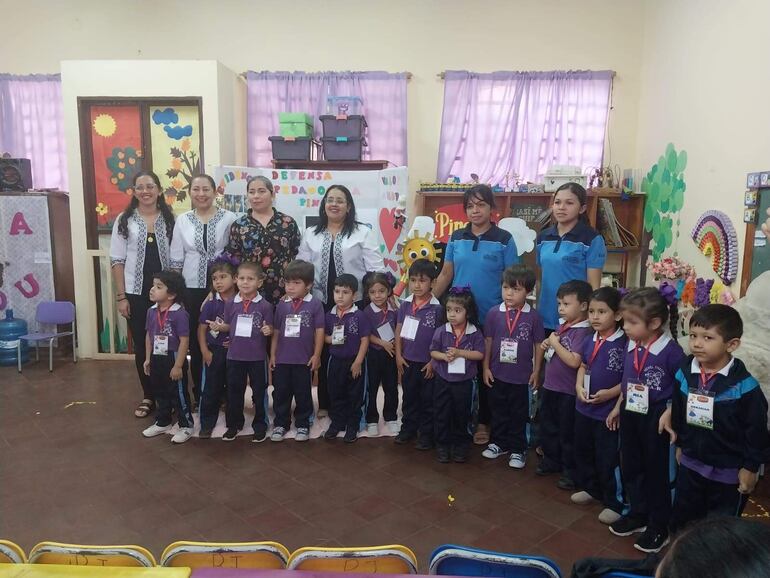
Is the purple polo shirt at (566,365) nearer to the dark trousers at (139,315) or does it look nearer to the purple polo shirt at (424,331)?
the purple polo shirt at (424,331)

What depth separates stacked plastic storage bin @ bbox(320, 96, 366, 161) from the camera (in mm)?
4949

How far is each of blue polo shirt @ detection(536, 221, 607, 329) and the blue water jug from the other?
15.5 ft

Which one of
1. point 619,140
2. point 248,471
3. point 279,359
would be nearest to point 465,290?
point 279,359

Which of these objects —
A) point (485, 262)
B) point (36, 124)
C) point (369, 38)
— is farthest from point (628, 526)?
point (36, 124)

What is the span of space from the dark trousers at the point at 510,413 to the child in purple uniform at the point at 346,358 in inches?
32.9

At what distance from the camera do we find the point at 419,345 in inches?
127

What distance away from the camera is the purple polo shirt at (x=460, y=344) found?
3.08 meters

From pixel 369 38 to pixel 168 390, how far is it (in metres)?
3.88

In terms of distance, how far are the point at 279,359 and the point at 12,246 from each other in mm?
3534

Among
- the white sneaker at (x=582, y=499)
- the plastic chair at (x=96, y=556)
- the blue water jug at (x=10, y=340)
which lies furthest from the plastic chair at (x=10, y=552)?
the blue water jug at (x=10, y=340)

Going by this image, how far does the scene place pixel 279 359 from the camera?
334cm

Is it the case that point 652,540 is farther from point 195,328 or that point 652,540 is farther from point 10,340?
point 10,340

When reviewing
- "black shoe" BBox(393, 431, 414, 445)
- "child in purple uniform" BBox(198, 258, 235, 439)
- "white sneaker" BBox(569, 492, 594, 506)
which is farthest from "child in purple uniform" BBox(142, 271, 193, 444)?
"white sneaker" BBox(569, 492, 594, 506)

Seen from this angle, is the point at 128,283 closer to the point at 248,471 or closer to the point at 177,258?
the point at 177,258
